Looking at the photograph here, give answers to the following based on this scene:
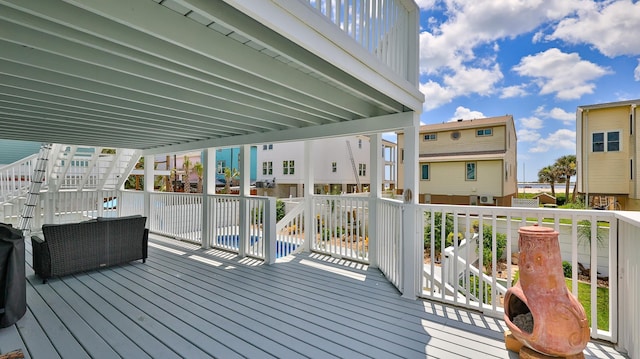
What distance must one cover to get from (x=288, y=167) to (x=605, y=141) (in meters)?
15.6

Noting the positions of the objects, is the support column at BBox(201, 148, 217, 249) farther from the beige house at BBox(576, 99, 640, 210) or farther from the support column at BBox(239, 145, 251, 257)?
the beige house at BBox(576, 99, 640, 210)

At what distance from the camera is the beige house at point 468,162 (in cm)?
1390

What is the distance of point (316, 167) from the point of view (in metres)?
19.1

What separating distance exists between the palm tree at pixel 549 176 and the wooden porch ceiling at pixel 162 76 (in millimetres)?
24949

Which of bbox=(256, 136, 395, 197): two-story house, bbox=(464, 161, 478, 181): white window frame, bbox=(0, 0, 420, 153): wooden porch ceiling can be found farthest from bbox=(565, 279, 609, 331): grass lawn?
bbox=(256, 136, 395, 197): two-story house

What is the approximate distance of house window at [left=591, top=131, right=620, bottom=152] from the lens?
432 inches

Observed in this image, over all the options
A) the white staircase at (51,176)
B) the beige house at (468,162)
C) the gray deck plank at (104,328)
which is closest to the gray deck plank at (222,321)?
the gray deck plank at (104,328)

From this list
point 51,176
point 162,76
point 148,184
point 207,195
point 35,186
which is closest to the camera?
point 162,76

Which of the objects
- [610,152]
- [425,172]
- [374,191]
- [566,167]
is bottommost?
[374,191]

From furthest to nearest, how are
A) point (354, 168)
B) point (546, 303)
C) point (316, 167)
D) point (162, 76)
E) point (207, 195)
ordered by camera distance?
point (354, 168) → point (316, 167) → point (207, 195) → point (162, 76) → point (546, 303)

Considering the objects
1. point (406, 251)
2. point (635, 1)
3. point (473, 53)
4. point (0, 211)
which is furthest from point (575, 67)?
point (0, 211)

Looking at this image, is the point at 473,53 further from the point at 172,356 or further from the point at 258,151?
the point at 172,356

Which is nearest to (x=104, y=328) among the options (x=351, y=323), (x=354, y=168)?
(x=351, y=323)

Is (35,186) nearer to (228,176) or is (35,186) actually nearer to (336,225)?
(336,225)
